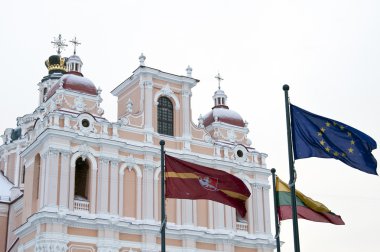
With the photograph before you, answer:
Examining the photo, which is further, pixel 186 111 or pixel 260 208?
pixel 260 208

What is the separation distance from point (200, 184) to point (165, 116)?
21.5 m

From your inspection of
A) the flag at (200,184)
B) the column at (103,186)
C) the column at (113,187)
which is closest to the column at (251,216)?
the column at (113,187)

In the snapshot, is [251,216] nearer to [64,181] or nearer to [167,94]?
[167,94]

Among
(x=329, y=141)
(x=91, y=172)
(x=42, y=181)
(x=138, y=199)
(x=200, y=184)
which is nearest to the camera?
(x=329, y=141)

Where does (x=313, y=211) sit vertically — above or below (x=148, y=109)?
below

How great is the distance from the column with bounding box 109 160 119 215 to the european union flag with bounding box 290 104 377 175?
20553 millimetres

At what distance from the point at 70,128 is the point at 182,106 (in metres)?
8.06

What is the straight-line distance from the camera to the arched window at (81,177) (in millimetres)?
38688

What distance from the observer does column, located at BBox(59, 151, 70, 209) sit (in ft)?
120

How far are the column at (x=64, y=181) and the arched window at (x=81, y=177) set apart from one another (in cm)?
127

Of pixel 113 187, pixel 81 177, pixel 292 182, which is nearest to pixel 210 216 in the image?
pixel 113 187

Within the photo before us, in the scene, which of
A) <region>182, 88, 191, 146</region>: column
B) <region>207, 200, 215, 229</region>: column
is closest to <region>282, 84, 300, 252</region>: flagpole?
<region>207, 200, 215, 229</region>: column

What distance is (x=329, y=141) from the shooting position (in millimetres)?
19094

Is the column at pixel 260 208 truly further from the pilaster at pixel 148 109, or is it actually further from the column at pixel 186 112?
the pilaster at pixel 148 109
